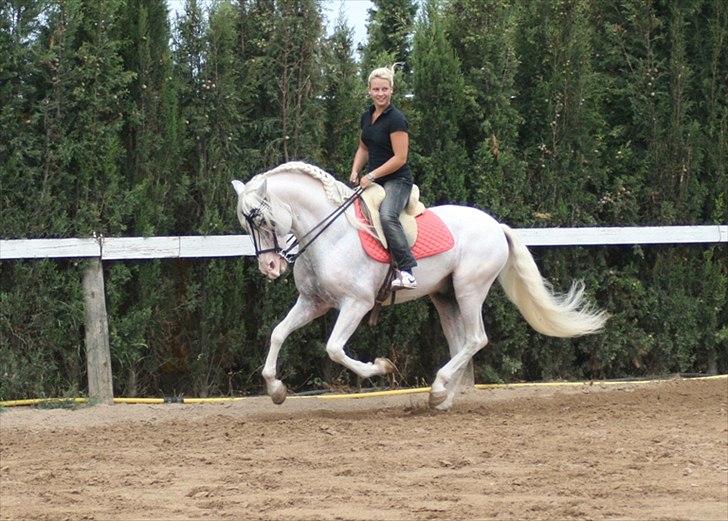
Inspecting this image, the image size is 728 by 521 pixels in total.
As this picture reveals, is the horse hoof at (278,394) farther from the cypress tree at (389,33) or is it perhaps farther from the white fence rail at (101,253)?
the cypress tree at (389,33)

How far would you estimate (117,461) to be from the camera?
7258 mm

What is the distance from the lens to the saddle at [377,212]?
902 centimetres

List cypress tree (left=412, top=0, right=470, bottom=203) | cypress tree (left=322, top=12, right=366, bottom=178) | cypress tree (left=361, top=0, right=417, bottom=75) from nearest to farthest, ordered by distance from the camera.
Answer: cypress tree (left=322, top=12, right=366, bottom=178)
cypress tree (left=412, top=0, right=470, bottom=203)
cypress tree (left=361, top=0, right=417, bottom=75)

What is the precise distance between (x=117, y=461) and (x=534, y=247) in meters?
5.31

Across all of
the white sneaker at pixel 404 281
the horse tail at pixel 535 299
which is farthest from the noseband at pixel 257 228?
the horse tail at pixel 535 299

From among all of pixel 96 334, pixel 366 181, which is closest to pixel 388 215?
pixel 366 181

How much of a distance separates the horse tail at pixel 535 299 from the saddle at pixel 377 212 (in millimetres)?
969

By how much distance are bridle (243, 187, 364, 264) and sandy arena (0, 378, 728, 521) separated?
1295 mm

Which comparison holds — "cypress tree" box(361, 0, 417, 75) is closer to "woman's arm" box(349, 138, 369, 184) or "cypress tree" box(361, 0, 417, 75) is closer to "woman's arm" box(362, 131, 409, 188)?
"woman's arm" box(349, 138, 369, 184)

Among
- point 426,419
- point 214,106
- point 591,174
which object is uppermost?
point 214,106

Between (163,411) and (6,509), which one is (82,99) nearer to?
(163,411)

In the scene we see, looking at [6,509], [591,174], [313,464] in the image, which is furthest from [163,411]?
[591,174]

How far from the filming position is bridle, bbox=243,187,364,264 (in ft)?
28.3

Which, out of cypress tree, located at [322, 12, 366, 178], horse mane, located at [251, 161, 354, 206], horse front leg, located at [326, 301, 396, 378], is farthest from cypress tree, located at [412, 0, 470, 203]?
horse front leg, located at [326, 301, 396, 378]
